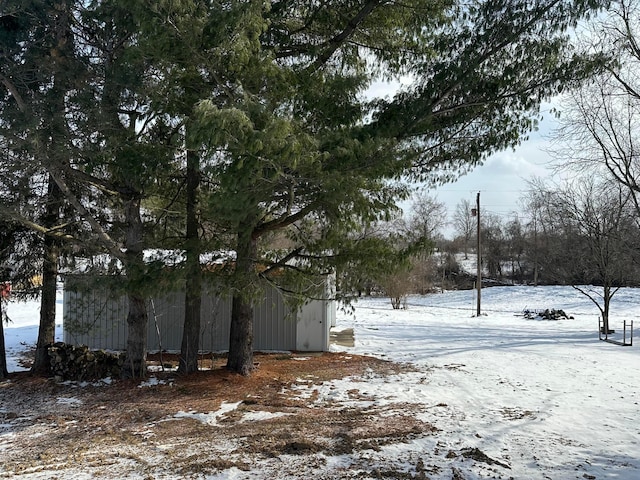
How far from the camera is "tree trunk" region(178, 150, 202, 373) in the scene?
7652 mm

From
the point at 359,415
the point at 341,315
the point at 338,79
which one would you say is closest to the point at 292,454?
the point at 359,415

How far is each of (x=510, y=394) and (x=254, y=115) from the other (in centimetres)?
591

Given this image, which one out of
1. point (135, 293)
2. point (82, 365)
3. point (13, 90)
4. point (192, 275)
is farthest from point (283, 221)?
point (82, 365)

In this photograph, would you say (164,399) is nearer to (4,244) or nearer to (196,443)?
(196,443)

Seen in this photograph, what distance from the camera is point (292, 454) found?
16.3ft

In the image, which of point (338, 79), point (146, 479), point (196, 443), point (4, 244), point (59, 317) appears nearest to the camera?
point (146, 479)

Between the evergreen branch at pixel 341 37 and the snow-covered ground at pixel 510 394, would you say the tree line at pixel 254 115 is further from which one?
the snow-covered ground at pixel 510 394

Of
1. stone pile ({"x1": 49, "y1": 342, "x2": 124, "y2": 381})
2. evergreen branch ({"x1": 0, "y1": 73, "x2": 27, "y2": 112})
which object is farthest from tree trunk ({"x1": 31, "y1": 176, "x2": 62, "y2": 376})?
evergreen branch ({"x1": 0, "y1": 73, "x2": 27, "y2": 112})

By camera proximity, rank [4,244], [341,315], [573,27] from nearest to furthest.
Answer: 1. [573,27]
2. [4,244]
3. [341,315]

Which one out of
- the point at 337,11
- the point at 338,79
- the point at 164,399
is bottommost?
the point at 164,399

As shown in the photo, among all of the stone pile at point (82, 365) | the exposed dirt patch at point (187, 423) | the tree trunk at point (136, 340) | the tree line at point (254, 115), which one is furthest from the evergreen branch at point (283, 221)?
the stone pile at point (82, 365)

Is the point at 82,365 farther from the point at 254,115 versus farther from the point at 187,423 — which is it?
the point at 254,115

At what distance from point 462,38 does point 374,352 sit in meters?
7.94

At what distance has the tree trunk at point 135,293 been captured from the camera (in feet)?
24.2
